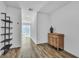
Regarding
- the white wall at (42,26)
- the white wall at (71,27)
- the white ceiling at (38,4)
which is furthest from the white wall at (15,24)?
the white wall at (71,27)

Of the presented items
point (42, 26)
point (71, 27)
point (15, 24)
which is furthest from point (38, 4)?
point (42, 26)

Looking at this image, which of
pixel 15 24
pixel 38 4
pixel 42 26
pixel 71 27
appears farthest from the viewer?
pixel 42 26

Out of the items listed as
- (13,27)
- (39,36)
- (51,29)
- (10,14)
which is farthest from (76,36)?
(10,14)

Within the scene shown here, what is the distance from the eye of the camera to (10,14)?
4336 mm

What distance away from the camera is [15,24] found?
448 cm

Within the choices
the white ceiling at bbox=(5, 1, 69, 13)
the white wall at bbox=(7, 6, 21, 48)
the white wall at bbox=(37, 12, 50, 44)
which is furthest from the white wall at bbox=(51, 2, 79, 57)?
the white wall at bbox=(7, 6, 21, 48)

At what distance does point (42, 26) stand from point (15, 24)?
7.03ft

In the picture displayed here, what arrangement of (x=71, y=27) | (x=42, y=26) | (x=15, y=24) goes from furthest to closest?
(x=42, y=26) < (x=15, y=24) < (x=71, y=27)

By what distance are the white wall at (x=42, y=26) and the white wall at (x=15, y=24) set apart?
1.61m

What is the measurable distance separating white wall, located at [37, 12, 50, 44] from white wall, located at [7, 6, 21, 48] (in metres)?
1.61

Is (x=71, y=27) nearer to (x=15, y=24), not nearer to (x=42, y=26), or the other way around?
(x=42, y=26)

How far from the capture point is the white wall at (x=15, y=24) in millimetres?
4365

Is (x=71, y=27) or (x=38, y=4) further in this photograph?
(x=38, y=4)

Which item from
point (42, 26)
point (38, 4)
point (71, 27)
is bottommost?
point (71, 27)
